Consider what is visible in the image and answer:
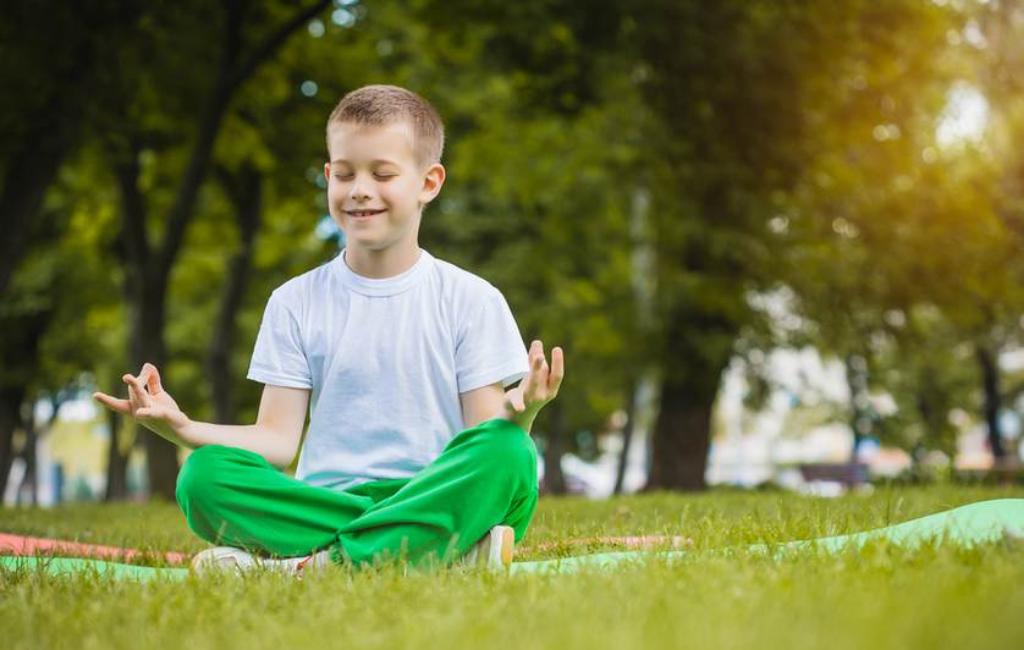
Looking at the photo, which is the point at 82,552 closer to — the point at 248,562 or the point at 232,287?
the point at 248,562

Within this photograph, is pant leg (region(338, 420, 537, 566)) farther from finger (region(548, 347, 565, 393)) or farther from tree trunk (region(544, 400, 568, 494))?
tree trunk (region(544, 400, 568, 494))

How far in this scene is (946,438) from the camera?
1420cm

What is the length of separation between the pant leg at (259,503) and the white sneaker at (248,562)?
0.03 meters

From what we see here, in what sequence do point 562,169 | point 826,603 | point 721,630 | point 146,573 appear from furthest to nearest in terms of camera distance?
1. point 562,169
2. point 146,573
3. point 826,603
4. point 721,630

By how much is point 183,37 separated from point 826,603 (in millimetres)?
12235

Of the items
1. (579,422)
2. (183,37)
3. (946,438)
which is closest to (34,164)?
(183,37)

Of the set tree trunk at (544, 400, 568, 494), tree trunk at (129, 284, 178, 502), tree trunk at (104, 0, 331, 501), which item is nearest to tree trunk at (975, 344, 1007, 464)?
tree trunk at (544, 400, 568, 494)

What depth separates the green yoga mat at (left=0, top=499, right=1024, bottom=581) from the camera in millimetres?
3650

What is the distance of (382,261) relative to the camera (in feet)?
14.4

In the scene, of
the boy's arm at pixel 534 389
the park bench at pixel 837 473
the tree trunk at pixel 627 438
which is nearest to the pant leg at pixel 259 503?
the boy's arm at pixel 534 389

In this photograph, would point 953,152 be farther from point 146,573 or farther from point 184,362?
point 184,362

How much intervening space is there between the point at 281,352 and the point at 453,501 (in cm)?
101

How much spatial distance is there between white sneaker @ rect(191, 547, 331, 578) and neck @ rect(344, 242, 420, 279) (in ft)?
3.61

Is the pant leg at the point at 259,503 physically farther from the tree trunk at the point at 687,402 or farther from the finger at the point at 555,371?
the tree trunk at the point at 687,402
